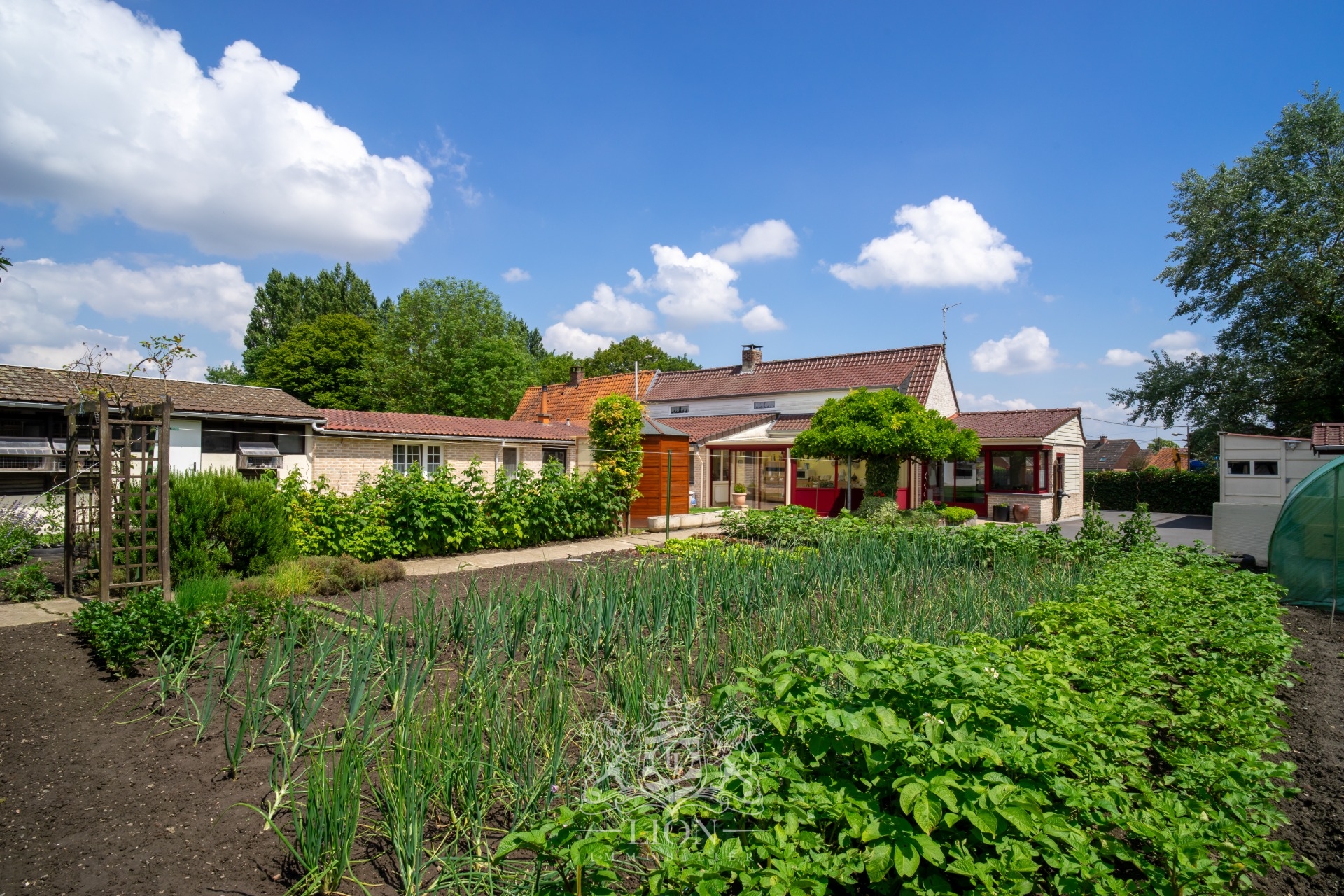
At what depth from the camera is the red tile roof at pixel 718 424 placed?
21.2 m

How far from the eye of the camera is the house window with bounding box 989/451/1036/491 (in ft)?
66.9

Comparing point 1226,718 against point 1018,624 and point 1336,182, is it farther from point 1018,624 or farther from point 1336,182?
point 1336,182

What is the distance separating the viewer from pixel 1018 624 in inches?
192

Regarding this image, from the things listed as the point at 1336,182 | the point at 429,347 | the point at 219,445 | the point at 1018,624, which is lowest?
the point at 1018,624

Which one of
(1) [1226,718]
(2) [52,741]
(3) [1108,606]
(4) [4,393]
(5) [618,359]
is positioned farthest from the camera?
(5) [618,359]

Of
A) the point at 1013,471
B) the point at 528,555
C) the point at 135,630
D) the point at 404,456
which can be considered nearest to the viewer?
the point at 135,630

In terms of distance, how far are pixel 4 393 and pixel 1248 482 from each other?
29.0m

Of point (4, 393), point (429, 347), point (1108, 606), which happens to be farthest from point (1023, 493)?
point (429, 347)

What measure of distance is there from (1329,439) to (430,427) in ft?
70.0

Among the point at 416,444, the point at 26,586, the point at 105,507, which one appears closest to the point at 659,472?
the point at 416,444

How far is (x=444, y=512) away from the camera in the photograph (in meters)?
10.4

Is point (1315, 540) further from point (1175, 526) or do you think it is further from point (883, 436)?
point (1175, 526)

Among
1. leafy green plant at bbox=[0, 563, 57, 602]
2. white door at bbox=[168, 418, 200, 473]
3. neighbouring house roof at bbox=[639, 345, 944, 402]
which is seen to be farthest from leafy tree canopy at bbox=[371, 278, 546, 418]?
leafy green plant at bbox=[0, 563, 57, 602]

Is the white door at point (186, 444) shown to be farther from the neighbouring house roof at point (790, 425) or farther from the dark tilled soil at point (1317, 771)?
the dark tilled soil at point (1317, 771)
